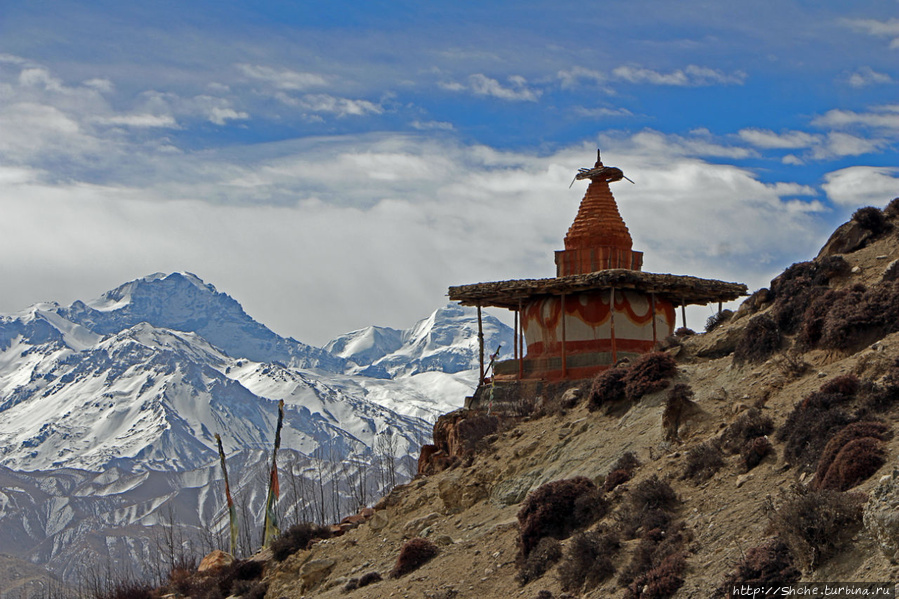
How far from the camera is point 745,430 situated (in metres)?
22.0

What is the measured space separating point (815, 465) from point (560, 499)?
5.81 m

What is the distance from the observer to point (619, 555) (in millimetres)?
20391

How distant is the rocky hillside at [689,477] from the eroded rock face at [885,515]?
0.03 m

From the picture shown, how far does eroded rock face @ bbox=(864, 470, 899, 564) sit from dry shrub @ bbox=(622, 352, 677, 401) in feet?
37.9

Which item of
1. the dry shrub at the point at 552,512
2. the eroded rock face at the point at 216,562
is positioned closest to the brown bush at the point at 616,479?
the dry shrub at the point at 552,512

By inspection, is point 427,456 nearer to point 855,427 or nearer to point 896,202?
point 896,202

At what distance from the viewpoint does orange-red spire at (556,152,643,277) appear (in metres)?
41.1

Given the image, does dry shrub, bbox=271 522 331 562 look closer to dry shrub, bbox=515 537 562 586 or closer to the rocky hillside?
the rocky hillside

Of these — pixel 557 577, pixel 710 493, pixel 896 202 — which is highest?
pixel 896 202

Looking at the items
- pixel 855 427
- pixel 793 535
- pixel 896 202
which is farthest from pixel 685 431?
pixel 896 202

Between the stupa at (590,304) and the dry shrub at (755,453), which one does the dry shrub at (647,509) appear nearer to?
the dry shrub at (755,453)

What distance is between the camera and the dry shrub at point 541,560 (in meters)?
21.9

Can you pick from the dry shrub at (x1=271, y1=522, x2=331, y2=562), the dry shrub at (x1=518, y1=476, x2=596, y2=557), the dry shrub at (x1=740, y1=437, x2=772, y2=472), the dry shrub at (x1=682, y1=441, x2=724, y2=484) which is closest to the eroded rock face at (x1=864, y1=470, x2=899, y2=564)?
the dry shrub at (x1=740, y1=437, x2=772, y2=472)

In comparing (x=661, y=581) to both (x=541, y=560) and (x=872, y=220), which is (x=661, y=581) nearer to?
(x=541, y=560)
